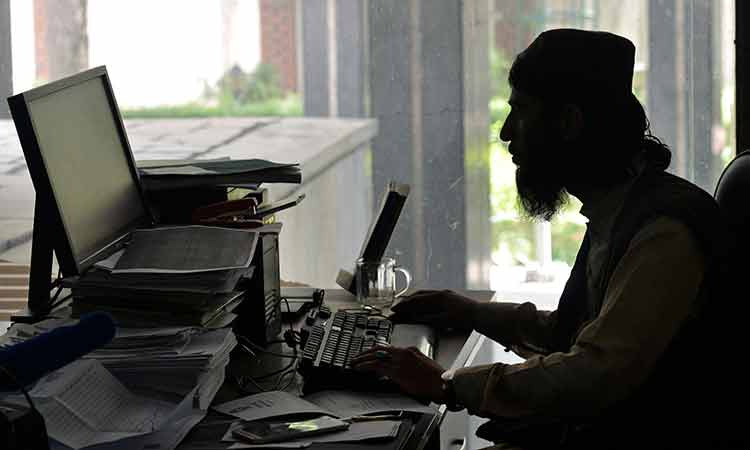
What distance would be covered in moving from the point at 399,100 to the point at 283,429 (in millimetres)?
2438

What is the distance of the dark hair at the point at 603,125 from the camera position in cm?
175

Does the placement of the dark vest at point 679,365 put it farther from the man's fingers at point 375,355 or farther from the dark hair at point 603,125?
the man's fingers at point 375,355

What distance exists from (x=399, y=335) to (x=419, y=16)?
1.97 meters

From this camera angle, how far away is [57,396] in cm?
141

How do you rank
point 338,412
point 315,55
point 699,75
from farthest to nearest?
1. point 315,55
2. point 699,75
3. point 338,412

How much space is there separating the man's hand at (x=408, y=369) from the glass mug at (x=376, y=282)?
1.76 feet

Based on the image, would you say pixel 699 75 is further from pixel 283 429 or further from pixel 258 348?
pixel 283 429

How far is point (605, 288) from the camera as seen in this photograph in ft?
5.48

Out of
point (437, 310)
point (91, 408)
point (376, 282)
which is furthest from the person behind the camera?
point (376, 282)

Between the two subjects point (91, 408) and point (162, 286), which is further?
point (162, 286)

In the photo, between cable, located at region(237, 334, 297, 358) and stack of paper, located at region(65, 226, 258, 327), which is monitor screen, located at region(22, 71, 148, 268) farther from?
cable, located at region(237, 334, 297, 358)

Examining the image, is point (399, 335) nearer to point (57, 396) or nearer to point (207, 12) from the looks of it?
point (57, 396)

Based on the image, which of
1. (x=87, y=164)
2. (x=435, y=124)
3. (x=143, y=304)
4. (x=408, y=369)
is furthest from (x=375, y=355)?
(x=435, y=124)

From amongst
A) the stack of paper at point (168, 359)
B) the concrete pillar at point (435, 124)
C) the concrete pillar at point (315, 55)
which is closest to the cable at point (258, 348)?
the stack of paper at point (168, 359)
